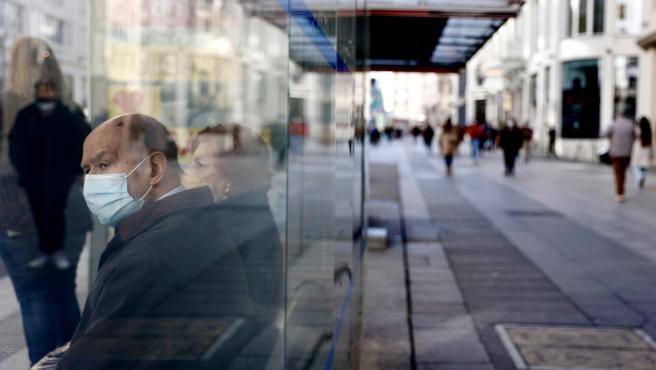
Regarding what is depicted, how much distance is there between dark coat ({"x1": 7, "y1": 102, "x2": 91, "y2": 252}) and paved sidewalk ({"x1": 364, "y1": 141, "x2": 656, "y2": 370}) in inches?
90.6

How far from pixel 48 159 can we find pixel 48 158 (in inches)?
0.5

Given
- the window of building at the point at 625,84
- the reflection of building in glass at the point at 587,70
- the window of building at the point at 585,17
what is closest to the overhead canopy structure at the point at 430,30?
the reflection of building in glass at the point at 587,70

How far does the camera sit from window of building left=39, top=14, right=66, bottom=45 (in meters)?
4.99

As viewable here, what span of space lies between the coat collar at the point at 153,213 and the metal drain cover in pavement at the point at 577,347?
3.11m

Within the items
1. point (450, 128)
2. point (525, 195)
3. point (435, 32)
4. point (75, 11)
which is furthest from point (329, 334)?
point (450, 128)

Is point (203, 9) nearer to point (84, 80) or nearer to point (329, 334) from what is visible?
point (84, 80)

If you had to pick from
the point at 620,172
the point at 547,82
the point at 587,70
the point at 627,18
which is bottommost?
the point at 620,172

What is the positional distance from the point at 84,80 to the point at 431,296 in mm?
4728

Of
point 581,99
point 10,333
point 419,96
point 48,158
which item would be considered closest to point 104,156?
point 10,333

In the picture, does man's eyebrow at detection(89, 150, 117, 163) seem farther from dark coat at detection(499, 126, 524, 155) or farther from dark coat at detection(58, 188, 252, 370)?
dark coat at detection(499, 126, 524, 155)

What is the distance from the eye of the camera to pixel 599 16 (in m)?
34.5

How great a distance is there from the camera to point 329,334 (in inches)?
91.0

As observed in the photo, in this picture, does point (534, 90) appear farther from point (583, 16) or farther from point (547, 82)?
point (583, 16)

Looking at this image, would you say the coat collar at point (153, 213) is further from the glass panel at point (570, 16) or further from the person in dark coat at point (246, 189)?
the glass panel at point (570, 16)
